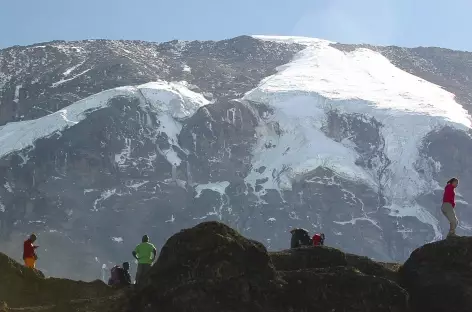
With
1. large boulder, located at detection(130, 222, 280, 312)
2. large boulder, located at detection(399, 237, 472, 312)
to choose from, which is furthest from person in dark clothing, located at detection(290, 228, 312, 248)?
large boulder, located at detection(130, 222, 280, 312)

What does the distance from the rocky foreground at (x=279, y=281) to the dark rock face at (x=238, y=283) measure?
0.02 m

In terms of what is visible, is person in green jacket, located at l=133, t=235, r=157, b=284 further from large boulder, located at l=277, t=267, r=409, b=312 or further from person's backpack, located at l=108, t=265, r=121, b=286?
large boulder, located at l=277, t=267, r=409, b=312

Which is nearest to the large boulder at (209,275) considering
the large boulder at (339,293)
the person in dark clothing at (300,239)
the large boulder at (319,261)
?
the large boulder at (339,293)

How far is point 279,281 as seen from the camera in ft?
55.6

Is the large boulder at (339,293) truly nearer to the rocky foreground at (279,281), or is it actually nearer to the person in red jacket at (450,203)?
the rocky foreground at (279,281)

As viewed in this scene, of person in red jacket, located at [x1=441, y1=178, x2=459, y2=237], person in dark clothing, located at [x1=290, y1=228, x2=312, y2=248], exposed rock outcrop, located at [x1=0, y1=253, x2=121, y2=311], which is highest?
person in red jacket, located at [x1=441, y1=178, x2=459, y2=237]

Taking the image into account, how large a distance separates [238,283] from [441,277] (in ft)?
20.3

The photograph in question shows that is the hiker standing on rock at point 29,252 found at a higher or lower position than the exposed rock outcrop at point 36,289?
higher

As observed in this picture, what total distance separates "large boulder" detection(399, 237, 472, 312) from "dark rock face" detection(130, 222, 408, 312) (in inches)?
56.2

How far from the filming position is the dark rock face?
16078mm

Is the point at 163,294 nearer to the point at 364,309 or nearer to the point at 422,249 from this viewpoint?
the point at 364,309

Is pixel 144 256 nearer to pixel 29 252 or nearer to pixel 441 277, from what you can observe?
pixel 29 252

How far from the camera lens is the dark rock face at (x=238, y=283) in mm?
16078

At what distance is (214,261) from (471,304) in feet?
23.7
